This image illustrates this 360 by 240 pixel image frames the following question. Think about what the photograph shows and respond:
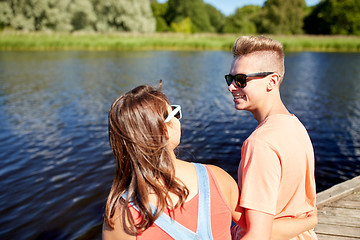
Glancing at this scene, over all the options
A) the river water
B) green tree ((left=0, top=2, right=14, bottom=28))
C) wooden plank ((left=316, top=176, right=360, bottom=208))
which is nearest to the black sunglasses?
the river water

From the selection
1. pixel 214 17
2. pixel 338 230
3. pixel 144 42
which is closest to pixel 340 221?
pixel 338 230

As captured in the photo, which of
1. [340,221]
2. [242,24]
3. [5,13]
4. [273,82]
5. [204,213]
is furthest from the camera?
[242,24]

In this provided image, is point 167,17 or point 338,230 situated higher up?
point 167,17

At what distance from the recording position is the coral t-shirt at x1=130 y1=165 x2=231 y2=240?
133 centimetres

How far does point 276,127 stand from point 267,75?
405 mm

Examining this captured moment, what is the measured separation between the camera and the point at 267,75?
5.81 ft

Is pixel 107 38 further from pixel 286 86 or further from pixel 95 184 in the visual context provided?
pixel 95 184

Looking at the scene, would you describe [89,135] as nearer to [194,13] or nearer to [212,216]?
[212,216]

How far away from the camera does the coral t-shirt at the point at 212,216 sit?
1327mm

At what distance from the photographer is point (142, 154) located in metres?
1.41

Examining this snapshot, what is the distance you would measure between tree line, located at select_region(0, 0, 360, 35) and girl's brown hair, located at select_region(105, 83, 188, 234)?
3859cm

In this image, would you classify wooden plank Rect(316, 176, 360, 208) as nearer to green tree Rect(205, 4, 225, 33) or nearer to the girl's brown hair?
the girl's brown hair

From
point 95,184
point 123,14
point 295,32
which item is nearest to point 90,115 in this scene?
point 95,184

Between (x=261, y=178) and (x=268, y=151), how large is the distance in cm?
14
